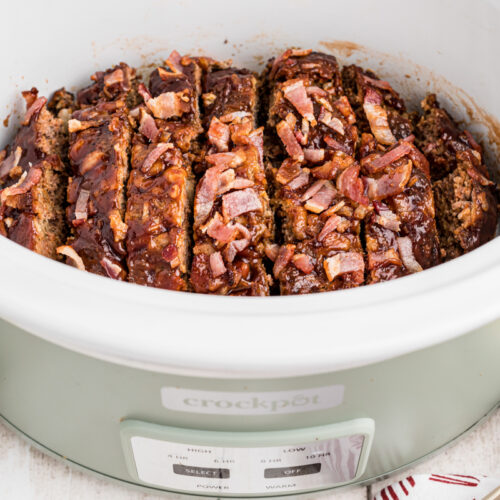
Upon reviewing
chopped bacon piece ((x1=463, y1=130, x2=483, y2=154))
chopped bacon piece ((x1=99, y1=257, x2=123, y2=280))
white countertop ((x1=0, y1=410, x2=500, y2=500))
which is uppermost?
chopped bacon piece ((x1=463, y1=130, x2=483, y2=154))

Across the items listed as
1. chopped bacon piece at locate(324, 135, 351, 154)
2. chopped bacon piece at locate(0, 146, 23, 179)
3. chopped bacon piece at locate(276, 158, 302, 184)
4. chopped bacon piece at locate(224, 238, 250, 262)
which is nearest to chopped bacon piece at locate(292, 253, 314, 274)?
chopped bacon piece at locate(224, 238, 250, 262)

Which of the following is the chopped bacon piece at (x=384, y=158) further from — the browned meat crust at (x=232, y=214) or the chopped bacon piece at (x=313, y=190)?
the browned meat crust at (x=232, y=214)

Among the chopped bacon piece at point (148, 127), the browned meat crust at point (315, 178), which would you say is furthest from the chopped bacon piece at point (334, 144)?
the chopped bacon piece at point (148, 127)

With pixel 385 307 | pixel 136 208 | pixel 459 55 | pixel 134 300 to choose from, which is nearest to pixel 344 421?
pixel 385 307

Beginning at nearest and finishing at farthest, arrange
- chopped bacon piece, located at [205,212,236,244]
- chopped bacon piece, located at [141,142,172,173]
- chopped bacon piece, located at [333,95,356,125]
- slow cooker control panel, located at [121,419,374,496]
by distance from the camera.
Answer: slow cooker control panel, located at [121,419,374,496], chopped bacon piece, located at [205,212,236,244], chopped bacon piece, located at [141,142,172,173], chopped bacon piece, located at [333,95,356,125]

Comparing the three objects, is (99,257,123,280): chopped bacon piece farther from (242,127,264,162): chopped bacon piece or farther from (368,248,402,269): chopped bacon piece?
(368,248,402,269): chopped bacon piece

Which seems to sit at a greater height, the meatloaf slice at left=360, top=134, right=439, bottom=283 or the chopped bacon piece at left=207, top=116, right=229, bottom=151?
the chopped bacon piece at left=207, top=116, right=229, bottom=151
